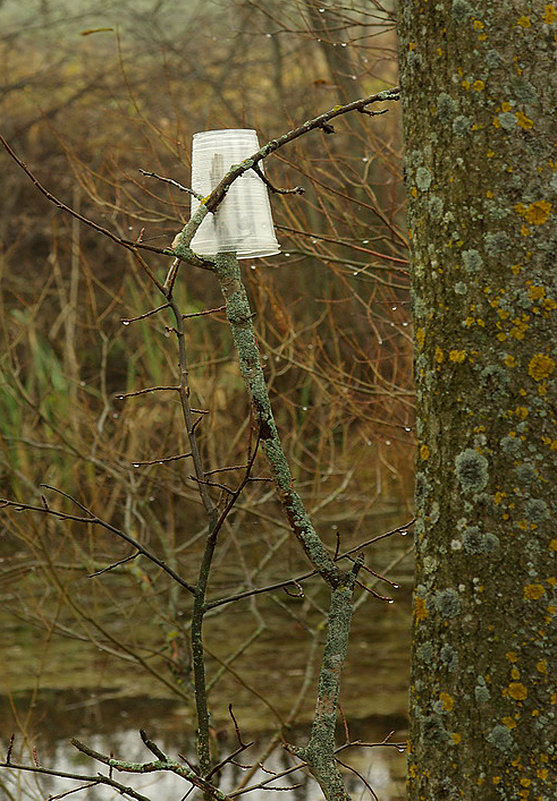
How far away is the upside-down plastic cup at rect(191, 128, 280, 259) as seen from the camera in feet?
6.65

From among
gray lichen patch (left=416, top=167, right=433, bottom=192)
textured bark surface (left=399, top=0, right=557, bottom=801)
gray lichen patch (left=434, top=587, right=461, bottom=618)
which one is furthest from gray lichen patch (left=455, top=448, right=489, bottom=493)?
gray lichen patch (left=416, top=167, right=433, bottom=192)

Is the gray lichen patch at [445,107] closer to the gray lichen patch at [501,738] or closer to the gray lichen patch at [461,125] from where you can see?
the gray lichen patch at [461,125]

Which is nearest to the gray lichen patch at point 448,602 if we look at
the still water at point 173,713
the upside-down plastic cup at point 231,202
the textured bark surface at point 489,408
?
the textured bark surface at point 489,408

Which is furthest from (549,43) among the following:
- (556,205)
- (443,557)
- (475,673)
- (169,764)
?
(169,764)

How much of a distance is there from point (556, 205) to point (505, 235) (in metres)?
0.08

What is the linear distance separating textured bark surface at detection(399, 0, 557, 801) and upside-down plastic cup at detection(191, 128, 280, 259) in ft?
1.37

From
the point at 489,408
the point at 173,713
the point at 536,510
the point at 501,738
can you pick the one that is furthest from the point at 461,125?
the point at 173,713

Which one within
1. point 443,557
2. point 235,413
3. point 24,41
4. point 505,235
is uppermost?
point 24,41

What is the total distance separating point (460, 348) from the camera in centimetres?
167

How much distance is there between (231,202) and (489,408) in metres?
0.65

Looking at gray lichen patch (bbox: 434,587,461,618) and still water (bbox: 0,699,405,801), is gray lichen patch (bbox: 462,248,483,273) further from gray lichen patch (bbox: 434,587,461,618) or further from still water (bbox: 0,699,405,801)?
still water (bbox: 0,699,405,801)

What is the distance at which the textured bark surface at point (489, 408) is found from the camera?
161cm

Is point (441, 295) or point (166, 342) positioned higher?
point (441, 295)

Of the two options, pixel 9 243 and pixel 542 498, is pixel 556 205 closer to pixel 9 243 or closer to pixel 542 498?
pixel 542 498
